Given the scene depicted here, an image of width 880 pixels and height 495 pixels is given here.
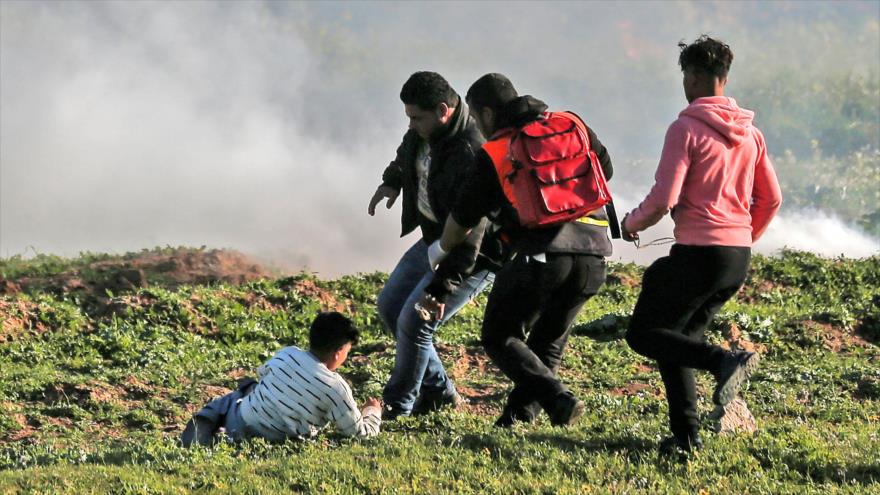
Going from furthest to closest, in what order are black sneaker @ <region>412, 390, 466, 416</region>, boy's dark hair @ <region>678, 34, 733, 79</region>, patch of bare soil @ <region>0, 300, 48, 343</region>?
patch of bare soil @ <region>0, 300, 48, 343</region> < black sneaker @ <region>412, 390, 466, 416</region> < boy's dark hair @ <region>678, 34, 733, 79</region>

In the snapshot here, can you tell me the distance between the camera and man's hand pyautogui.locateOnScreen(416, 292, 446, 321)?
6.80 meters

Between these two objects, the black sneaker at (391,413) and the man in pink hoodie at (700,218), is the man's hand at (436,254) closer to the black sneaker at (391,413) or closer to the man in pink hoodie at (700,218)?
the man in pink hoodie at (700,218)

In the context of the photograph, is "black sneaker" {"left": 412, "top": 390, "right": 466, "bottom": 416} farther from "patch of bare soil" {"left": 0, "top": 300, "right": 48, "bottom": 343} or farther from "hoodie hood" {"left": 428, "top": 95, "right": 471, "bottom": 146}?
"patch of bare soil" {"left": 0, "top": 300, "right": 48, "bottom": 343}

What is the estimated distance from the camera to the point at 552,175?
635 centimetres

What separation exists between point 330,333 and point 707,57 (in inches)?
97.1

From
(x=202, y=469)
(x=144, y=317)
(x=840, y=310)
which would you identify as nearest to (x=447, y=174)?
(x=202, y=469)

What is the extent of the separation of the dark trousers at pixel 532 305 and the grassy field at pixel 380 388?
1.19 ft

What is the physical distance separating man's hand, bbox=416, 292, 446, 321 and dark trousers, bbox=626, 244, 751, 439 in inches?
40.2

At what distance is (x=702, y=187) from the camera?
20.0ft

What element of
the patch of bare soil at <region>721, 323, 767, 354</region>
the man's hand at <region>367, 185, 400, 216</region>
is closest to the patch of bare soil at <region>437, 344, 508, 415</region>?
the man's hand at <region>367, 185, 400, 216</region>

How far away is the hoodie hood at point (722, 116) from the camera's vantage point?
19.9 feet

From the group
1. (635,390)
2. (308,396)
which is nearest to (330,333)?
(308,396)

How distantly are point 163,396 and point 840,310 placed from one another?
6740 mm

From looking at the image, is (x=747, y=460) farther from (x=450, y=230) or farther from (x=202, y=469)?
(x=202, y=469)
